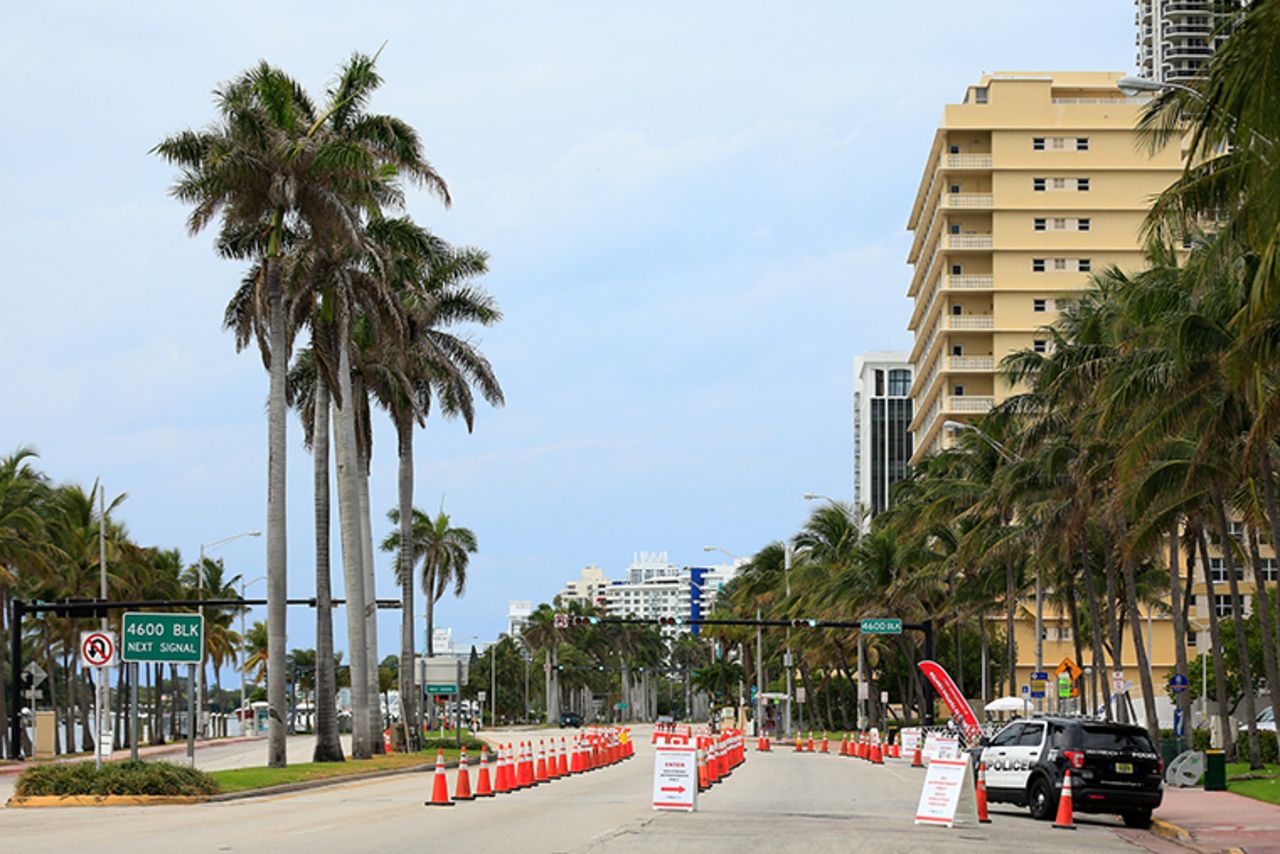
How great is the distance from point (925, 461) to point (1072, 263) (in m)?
33.8

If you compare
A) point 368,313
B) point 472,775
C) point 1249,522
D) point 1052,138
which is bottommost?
point 472,775

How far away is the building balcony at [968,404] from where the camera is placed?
106312 mm

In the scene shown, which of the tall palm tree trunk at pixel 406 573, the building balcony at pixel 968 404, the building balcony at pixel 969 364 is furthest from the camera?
the building balcony at pixel 969 364

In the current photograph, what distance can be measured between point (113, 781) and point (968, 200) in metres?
87.4

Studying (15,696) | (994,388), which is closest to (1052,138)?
(994,388)

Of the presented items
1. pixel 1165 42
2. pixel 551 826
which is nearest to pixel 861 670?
pixel 551 826

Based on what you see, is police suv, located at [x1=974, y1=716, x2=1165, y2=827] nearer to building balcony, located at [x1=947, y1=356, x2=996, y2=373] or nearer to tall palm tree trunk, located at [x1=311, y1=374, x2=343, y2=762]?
tall palm tree trunk, located at [x1=311, y1=374, x2=343, y2=762]

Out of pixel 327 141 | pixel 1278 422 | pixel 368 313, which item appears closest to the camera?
pixel 1278 422

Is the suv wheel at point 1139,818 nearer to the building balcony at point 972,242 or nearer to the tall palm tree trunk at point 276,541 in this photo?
the tall palm tree trunk at point 276,541

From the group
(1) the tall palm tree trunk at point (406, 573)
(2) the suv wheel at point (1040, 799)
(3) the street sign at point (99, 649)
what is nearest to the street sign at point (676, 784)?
(2) the suv wheel at point (1040, 799)

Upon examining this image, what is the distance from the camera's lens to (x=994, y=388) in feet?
350

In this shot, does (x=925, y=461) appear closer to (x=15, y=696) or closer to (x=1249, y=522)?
(x=1249, y=522)

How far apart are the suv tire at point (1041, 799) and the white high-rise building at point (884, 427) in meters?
124

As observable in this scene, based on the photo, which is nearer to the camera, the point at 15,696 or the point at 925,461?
the point at 15,696
